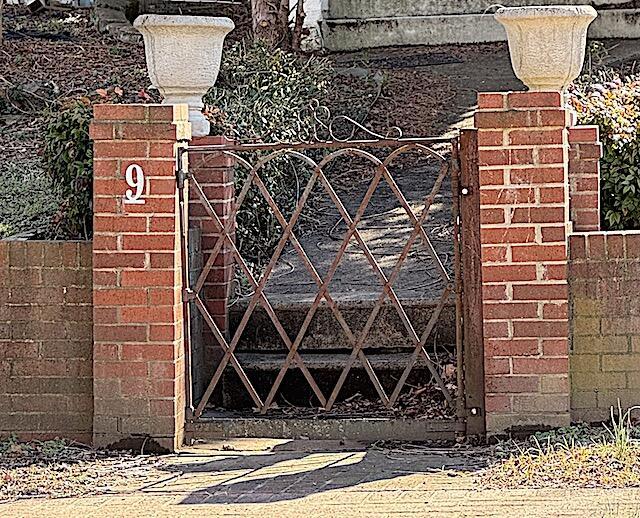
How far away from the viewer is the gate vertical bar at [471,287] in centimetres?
630

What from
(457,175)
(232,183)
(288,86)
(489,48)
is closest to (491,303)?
(457,175)

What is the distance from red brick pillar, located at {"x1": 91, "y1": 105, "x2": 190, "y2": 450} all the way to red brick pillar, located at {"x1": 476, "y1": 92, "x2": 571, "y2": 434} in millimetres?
1661

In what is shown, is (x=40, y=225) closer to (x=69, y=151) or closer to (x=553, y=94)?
(x=69, y=151)

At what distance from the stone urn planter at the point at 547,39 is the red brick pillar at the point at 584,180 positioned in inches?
14.9

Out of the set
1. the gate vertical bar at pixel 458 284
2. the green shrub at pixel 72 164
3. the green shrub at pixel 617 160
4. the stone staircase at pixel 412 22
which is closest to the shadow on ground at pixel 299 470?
the gate vertical bar at pixel 458 284

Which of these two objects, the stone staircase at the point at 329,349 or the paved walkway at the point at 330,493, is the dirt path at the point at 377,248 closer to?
the stone staircase at the point at 329,349

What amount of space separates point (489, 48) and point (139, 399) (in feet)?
35.9

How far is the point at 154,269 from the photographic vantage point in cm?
627

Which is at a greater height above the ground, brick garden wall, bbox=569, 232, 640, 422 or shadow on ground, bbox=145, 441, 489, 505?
brick garden wall, bbox=569, 232, 640, 422

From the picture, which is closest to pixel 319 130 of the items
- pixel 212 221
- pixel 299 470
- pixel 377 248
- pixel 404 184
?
pixel 404 184

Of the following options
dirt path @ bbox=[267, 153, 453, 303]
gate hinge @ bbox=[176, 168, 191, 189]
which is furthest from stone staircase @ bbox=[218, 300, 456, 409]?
gate hinge @ bbox=[176, 168, 191, 189]

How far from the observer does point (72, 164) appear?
24.2ft

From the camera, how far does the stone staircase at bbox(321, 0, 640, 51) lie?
640 inches

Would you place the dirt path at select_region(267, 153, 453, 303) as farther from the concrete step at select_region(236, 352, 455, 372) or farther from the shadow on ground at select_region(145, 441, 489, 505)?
the shadow on ground at select_region(145, 441, 489, 505)
